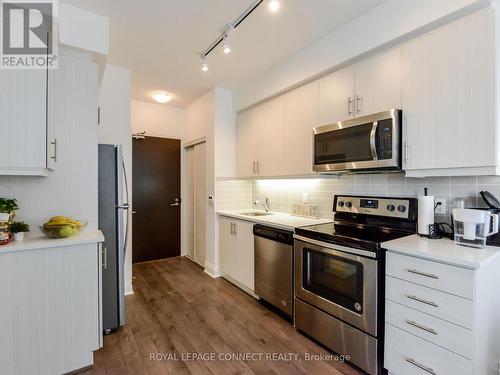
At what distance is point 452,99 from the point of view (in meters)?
1.69

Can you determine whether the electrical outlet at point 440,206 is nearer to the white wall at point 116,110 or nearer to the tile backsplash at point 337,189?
the tile backsplash at point 337,189

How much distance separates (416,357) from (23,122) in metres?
2.86

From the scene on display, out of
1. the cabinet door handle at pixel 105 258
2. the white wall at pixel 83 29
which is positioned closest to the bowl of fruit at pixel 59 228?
the cabinet door handle at pixel 105 258

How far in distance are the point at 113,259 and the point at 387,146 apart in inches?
97.2

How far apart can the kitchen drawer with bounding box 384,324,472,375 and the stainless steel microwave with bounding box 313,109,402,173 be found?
1.15m

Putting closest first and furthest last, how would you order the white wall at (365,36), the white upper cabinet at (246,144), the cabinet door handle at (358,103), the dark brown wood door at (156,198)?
the white wall at (365,36) → the cabinet door handle at (358,103) → the white upper cabinet at (246,144) → the dark brown wood door at (156,198)

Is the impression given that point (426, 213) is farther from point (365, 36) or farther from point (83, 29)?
point (83, 29)

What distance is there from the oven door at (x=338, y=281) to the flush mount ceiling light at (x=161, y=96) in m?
3.04

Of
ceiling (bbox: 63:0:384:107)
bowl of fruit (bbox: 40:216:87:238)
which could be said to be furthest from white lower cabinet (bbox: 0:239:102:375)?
ceiling (bbox: 63:0:384:107)

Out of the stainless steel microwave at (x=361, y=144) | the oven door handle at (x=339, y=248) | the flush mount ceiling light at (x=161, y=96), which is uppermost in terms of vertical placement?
the flush mount ceiling light at (x=161, y=96)

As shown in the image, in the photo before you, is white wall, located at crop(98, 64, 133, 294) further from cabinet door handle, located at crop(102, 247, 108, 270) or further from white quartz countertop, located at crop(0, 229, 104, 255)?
white quartz countertop, located at crop(0, 229, 104, 255)

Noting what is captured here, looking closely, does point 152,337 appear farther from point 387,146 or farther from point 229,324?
point 387,146

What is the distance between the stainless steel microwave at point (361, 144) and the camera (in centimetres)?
194

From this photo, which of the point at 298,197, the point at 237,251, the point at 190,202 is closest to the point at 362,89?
the point at 298,197
